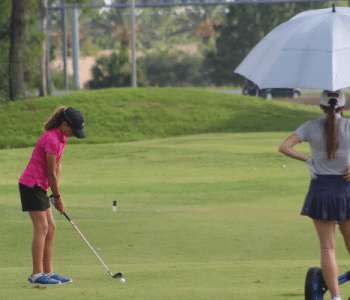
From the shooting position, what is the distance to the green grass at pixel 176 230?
238 inches

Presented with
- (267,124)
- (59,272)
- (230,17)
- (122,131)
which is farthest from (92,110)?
(230,17)

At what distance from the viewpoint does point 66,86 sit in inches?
2231

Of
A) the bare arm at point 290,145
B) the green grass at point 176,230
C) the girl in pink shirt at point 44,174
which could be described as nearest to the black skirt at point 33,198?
the girl in pink shirt at point 44,174

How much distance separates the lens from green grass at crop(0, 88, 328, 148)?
1127 inches

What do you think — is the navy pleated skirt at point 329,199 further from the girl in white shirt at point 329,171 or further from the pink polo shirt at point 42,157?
the pink polo shirt at point 42,157

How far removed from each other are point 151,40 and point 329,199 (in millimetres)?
100697

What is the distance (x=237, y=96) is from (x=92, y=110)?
297 inches

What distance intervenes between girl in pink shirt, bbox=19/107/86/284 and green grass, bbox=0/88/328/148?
2144 centimetres

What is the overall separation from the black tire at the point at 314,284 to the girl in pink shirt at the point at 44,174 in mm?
2274

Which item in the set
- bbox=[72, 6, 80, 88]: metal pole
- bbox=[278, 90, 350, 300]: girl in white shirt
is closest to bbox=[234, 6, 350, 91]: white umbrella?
bbox=[278, 90, 350, 300]: girl in white shirt

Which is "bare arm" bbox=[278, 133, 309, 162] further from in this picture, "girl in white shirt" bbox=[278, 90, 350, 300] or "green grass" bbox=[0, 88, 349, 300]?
"green grass" bbox=[0, 88, 349, 300]

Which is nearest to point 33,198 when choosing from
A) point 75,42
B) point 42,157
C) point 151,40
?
point 42,157

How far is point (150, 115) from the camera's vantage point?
30641mm

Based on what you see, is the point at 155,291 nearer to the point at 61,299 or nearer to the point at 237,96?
the point at 61,299
